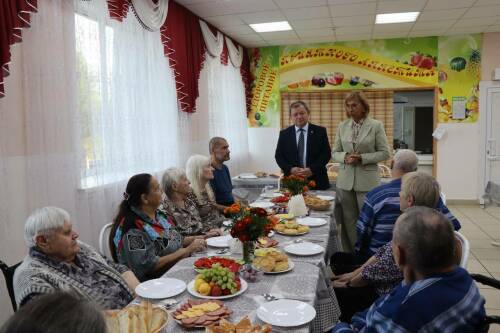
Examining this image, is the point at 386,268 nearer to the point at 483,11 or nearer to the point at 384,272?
the point at 384,272

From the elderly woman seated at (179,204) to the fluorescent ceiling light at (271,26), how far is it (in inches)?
143

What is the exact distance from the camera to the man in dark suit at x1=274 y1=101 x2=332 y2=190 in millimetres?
4164

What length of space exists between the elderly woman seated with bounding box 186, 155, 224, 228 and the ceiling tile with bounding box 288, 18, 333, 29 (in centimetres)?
327

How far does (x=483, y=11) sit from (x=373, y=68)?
6.43ft

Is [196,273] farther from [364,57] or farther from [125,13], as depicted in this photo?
[364,57]

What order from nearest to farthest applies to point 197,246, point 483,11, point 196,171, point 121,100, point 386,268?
point 386,268
point 197,246
point 196,171
point 121,100
point 483,11

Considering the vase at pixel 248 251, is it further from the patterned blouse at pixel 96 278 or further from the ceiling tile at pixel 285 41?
the ceiling tile at pixel 285 41

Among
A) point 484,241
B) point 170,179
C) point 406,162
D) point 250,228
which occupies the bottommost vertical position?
point 484,241

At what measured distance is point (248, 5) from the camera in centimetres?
481

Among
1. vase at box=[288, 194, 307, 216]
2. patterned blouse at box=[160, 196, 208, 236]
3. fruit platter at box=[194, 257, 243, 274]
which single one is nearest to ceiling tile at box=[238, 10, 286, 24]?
vase at box=[288, 194, 307, 216]

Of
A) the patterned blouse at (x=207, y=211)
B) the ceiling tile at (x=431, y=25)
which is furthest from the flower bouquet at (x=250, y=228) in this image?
the ceiling tile at (x=431, y=25)

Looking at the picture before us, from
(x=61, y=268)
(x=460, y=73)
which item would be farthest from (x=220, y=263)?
(x=460, y=73)

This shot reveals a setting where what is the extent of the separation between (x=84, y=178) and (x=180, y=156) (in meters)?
1.77

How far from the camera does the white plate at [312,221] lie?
277cm
